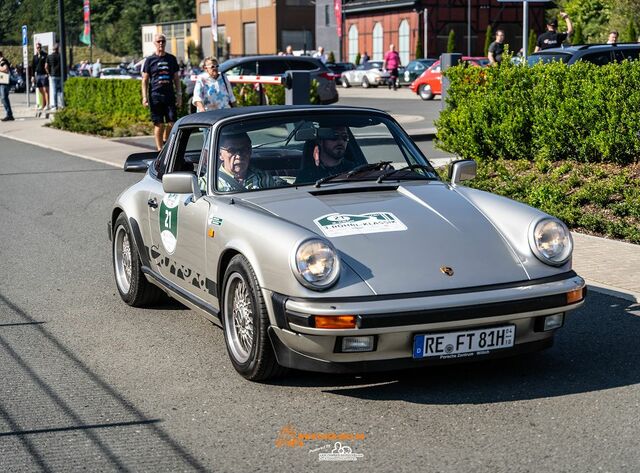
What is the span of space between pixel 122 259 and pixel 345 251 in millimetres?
3064

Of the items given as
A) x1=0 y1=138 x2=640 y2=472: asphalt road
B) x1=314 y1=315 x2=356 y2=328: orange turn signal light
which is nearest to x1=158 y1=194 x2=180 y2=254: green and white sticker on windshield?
x1=0 y1=138 x2=640 y2=472: asphalt road

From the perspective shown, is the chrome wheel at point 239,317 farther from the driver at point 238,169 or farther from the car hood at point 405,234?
the driver at point 238,169

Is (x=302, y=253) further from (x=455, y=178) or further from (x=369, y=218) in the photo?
(x=455, y=178)

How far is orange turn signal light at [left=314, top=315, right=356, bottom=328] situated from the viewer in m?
5.16

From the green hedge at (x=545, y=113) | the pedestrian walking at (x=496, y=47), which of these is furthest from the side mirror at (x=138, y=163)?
the pedestrian walking at (x=496, y=47)

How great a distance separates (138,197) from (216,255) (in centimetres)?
174

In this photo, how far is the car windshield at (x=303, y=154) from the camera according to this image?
6.55m

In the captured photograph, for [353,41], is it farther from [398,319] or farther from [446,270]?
[398,319]

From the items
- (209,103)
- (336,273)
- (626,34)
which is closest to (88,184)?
(209,103)

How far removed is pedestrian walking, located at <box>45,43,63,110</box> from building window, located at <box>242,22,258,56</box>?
6013 cm

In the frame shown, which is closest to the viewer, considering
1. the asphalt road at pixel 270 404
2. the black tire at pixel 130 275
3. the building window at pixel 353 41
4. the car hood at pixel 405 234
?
the asphalt road at pixel 270 404

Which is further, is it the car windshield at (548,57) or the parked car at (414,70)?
the parked car at (414,70)

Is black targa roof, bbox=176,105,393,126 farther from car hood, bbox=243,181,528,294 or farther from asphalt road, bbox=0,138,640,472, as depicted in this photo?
asphalt road, bbox=0,138,640,472

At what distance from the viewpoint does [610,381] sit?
5.73m
